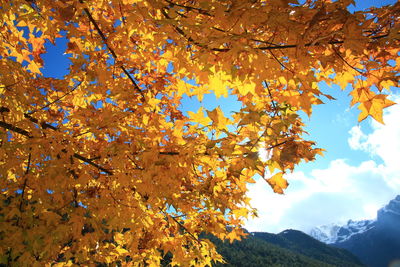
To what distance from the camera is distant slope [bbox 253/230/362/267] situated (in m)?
73.0

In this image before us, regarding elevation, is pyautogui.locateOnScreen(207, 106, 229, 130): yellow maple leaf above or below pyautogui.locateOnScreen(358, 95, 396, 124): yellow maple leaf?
above

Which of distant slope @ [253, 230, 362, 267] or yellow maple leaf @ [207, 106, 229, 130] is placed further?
distant slope @ [253, 230, 362, 267]

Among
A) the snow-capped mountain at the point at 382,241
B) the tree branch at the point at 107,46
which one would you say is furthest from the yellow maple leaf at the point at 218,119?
the snow-capped mountain at the point at 382,241

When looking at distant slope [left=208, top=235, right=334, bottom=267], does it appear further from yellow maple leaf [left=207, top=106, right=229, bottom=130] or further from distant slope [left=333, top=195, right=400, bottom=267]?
distant slope [left=333, top=195, right=400, bottom=267]

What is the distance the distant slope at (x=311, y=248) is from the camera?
73.0 metres

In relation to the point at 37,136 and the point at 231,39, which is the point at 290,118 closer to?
the point at 231,39

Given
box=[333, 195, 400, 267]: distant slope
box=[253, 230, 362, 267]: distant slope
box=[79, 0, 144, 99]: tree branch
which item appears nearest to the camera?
box=[79, 0, 144, 99]: tree branch

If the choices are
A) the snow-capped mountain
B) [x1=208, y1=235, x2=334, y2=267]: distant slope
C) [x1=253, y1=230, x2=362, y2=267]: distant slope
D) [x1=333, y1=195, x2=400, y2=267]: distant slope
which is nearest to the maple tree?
[x1=208, y1=235, x2=334, y2=267]: distant slope

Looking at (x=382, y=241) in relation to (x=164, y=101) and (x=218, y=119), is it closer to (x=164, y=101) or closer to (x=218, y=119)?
(x=164, y=101)

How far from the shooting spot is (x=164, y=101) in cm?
351

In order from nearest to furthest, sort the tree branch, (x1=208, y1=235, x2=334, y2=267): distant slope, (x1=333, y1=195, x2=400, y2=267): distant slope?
the tree branch → (x1=208, y1=235, x2=334, y2=267): distant slope → (x1=333, y1=195, x2=400, y2=267): distant slope

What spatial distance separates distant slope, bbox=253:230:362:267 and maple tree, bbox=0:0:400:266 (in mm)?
76094

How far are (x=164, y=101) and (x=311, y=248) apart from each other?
9665 cm

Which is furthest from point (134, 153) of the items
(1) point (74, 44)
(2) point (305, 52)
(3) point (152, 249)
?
(3) point (152, 249)
